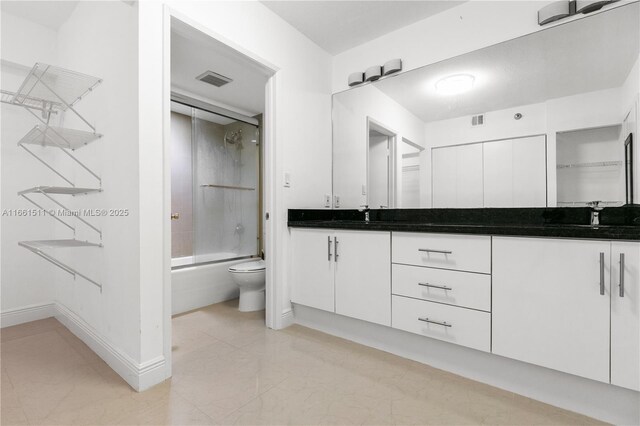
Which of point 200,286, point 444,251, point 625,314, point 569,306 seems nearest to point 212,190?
point 200,286

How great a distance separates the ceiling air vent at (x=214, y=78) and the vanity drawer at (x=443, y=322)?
2482 mm

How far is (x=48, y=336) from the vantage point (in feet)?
7.11

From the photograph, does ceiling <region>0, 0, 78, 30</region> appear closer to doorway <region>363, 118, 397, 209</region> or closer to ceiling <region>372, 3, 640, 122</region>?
doorway <region>363, 118, 397, 209</region>

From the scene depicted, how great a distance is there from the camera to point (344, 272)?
2.08 metres

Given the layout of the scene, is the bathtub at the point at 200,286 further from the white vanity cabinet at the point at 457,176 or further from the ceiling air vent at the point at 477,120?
the ceiling air vent at the point at 477,120

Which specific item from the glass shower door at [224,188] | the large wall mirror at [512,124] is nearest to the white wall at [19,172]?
the glass shower door at [224,188]

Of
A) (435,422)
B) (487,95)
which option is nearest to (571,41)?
(487,95)

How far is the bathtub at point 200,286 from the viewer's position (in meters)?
2.69

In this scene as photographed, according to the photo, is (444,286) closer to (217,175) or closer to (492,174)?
(492,174)

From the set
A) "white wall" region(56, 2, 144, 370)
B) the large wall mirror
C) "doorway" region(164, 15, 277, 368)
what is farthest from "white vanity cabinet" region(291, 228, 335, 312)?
"white wall" region(56, 2, 144, 370)

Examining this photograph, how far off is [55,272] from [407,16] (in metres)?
3.59

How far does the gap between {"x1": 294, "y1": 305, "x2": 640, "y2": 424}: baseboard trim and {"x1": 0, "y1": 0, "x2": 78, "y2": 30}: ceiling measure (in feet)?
10.1

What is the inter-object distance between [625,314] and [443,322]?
0.73 meters

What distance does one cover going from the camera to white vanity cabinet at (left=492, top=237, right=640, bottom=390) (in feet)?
3.91
